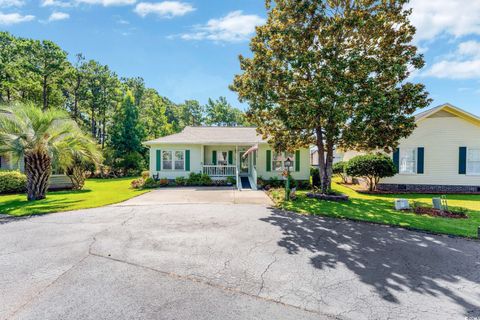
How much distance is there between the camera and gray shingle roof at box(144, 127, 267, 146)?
55.6ft

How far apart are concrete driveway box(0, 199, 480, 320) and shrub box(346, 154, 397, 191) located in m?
7.98

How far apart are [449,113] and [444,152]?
2548 millimetres

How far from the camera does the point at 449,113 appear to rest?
14117mm

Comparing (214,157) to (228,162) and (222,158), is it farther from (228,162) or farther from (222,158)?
(228,162)

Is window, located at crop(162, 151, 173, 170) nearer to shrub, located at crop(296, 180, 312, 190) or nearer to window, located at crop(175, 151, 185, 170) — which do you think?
window, located at crop(175, 151, 185, 170)


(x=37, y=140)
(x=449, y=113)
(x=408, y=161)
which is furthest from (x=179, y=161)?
(x=449, y=113)

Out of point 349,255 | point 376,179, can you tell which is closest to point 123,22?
point 349,255

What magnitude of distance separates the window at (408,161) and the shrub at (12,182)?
24.5 m

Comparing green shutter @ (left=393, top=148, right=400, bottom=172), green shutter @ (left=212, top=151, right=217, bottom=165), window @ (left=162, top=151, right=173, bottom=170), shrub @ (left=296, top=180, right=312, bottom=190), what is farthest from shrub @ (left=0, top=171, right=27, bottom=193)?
green shutter @ (left=393, top=148, right=400, bottom=172)

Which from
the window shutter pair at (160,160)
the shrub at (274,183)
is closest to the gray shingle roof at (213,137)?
the window shutter pair at (160,160)

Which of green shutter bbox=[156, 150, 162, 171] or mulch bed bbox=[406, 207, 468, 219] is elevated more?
green shutter bbox=[156, 150, 162, 171]

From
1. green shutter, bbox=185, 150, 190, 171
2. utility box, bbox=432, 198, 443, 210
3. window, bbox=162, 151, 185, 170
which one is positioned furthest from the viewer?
window, bbox=162, 151, 185, 170

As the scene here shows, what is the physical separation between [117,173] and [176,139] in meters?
11.6

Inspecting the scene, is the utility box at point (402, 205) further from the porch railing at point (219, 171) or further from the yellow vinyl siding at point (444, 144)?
the porch railing at point (219, 171)
